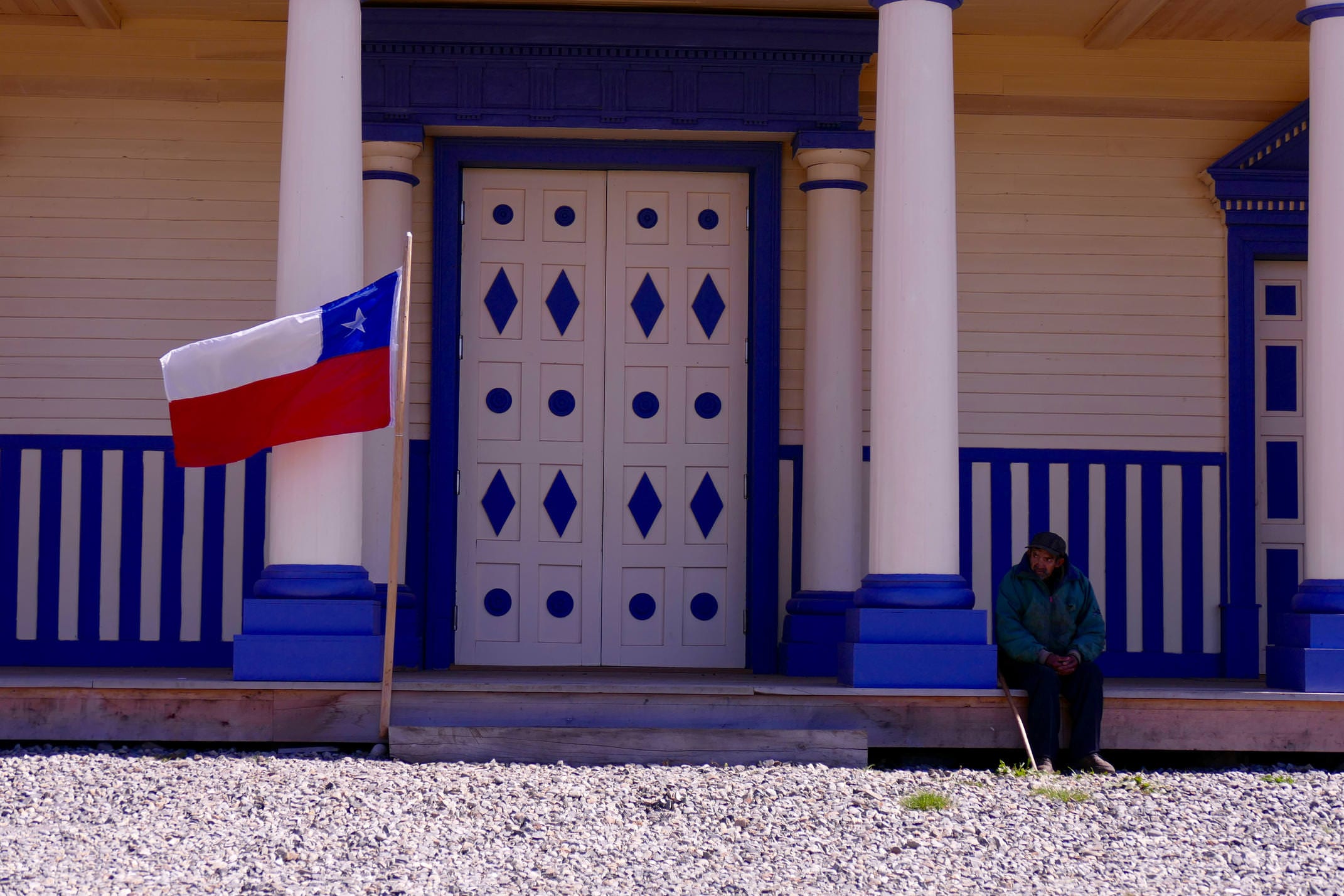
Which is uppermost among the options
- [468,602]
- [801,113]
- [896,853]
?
[801,113]

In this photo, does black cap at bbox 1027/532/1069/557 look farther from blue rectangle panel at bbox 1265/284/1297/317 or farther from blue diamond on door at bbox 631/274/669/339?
blue rectangle panel at bbox 1265/284/1297/317

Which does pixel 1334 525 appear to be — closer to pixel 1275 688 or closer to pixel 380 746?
pixel 1275 688

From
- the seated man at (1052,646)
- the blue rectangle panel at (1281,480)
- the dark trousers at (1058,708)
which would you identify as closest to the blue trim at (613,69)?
the seated man at (1052,646)

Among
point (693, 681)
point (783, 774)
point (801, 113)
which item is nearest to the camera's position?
point (783, 774)

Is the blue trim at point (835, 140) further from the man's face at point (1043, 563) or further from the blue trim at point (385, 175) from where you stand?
the man's face at point (1043, 563)

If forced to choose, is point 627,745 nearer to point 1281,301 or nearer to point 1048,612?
point 1048,612

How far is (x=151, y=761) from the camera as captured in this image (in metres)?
6.61

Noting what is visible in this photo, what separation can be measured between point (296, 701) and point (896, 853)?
2.96 meters

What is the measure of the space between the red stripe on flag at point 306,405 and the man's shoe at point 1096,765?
11.4 ft

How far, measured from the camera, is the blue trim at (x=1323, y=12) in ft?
25.2

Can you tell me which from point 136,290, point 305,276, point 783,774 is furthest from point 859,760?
point 136,290

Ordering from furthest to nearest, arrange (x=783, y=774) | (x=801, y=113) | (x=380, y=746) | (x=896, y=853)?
(x=801, y=113) < (x=380, y=746) < (x=783, y=774) < (x=896, y=853)

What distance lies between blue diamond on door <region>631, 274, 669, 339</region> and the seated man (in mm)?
2769

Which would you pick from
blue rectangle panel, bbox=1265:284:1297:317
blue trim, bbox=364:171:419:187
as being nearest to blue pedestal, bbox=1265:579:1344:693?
blue rectangle panel, bbox=1265:284:1297:317
